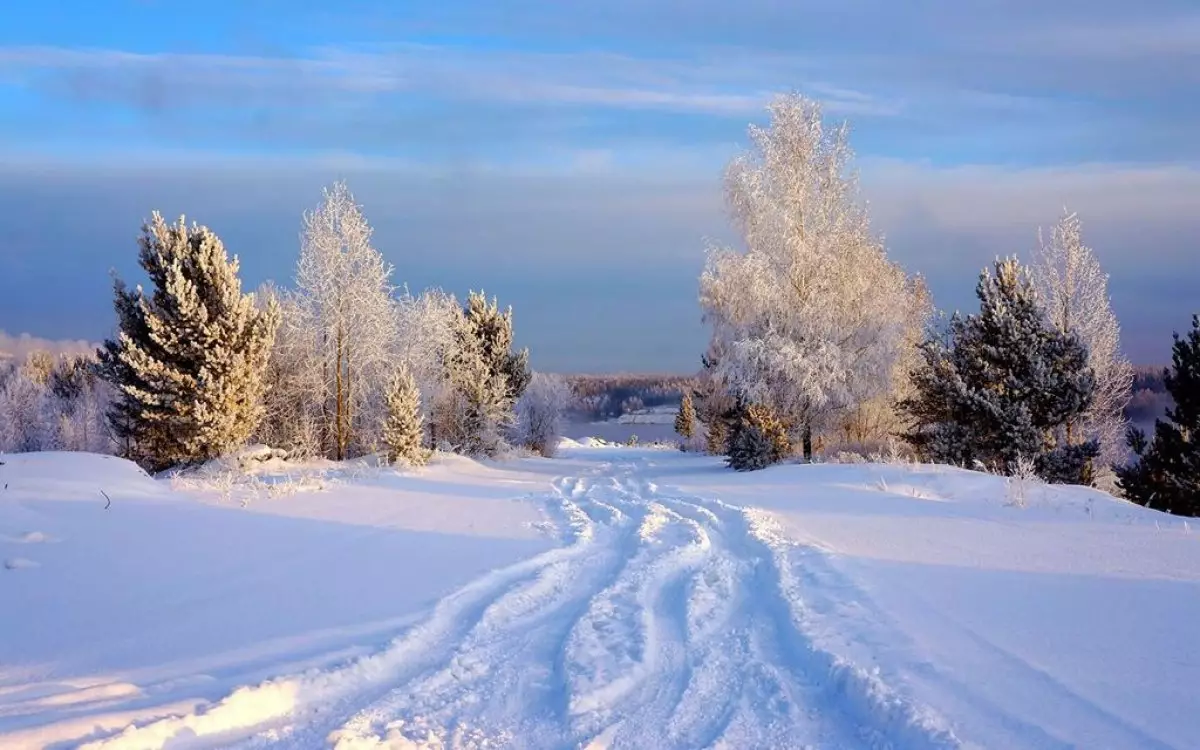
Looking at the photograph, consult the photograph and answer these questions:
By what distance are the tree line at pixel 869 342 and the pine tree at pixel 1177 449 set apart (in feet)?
0.34

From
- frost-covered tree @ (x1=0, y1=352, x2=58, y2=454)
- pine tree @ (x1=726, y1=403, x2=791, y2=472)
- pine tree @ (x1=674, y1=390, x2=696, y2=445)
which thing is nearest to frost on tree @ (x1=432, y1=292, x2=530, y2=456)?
pine tree @ (x1=726, y1=403, x2=791, y2=472)

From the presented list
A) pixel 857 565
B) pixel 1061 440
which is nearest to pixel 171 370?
pixel 857 565

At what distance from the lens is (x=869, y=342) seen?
75.4 ft

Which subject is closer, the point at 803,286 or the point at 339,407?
the point at 803,286

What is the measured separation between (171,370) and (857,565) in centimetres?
1887

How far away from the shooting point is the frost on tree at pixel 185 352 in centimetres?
2047

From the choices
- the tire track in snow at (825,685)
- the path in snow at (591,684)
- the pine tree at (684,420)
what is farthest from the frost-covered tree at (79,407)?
the pine tree at (684,420)

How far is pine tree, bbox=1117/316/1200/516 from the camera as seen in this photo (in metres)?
17.8

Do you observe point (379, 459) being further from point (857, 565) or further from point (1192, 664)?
point (1192, 664)

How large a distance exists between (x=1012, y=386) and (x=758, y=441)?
6.75 m

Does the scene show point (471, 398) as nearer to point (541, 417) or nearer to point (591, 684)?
point (541, 417)

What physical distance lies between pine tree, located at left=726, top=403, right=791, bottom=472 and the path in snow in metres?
15.7

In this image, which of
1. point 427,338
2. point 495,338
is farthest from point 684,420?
point 427,338

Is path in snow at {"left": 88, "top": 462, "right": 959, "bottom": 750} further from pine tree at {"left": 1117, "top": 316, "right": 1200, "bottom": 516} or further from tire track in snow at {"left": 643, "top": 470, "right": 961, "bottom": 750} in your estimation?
pine tree at {"left": 1117, "top": 316, "right": 1200, "bottom": 516}
